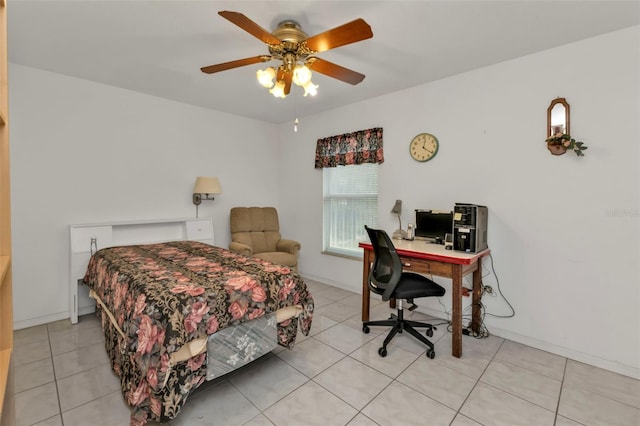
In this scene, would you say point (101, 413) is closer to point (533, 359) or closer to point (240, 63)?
point (240, 63)

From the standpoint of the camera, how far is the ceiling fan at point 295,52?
5.46 feet

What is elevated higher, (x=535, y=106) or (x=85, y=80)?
(x=85, y=80)

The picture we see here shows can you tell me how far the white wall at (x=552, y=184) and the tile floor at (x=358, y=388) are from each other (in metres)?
0.32

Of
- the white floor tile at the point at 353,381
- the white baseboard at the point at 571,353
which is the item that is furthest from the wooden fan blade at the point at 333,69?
the white baseboard at the point at 571,353

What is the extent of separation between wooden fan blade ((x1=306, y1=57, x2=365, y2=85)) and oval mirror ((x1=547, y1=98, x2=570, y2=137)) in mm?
1618

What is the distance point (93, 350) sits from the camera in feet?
7.98

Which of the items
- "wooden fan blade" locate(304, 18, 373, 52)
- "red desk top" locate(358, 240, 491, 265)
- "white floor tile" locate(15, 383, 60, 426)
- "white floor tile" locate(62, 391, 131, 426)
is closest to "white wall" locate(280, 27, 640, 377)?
"red desk top" locate(358, 240, 491, 265)

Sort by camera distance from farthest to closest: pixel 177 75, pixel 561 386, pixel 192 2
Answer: pixel 177 75 → pixel 561 386 → pixel 192 2

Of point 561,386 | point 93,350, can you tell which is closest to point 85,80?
point 93,350

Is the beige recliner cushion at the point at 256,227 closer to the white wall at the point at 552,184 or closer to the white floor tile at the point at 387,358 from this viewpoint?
the white wall at the point at 552,184

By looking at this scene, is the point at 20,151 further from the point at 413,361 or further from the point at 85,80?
the point at 413,361

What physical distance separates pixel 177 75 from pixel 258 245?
7.50 ft

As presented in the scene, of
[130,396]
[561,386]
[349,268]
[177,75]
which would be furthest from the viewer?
[349,268]

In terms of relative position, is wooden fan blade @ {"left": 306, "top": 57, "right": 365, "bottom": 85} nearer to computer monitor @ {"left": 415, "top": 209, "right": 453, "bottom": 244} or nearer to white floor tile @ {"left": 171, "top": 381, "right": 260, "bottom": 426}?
computer monitor @ {"left": 415, "top": 209, "right": 453, "bottom": 244}
